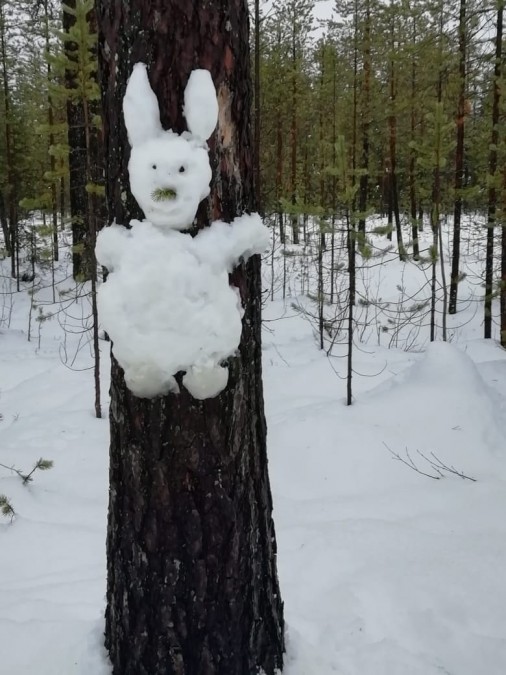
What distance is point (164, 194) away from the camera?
56.1 inches

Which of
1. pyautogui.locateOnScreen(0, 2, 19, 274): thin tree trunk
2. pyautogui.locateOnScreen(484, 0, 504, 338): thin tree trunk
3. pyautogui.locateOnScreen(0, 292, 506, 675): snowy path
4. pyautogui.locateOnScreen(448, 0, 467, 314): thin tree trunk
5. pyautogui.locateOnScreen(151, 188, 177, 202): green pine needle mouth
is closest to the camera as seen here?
pyautogui.locateOnScreen(151, 188, 177, 202): green pine needle mouth

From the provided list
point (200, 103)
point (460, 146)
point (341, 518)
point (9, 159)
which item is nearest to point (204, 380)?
point (200, 103)

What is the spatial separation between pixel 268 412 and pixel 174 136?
4.52 m

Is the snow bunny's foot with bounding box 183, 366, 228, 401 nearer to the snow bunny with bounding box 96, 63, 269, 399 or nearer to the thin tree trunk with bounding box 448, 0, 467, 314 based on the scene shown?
the snow bunny with bounding box 96, 63, 269, 399

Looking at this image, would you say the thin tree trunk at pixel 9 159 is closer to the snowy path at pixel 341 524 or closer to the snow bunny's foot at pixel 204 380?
the snowy path at pixel 341 524

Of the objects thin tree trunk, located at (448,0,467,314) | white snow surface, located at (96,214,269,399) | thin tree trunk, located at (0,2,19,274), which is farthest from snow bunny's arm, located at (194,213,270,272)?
thin tree trunk, located at (0,2,19,274)

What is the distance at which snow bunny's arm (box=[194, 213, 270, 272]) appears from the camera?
1505 millimetres

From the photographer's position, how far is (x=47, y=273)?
14.0m

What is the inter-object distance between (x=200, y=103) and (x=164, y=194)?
0.28 metres

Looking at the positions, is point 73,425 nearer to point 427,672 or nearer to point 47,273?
point 427,672

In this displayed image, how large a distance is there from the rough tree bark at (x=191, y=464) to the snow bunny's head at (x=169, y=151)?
0.13 feet

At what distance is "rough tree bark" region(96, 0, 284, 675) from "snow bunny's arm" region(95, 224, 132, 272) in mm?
65

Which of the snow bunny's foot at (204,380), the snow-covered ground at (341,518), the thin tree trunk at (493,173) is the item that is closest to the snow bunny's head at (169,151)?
the snow bunny's foot at (204,380)

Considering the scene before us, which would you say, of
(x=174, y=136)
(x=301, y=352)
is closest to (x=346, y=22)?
(x=301, y=352)
